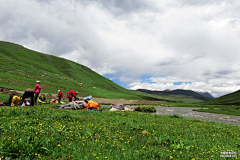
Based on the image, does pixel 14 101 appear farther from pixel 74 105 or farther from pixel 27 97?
pixel 74 105

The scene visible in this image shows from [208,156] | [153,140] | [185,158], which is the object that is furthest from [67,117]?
[208,156]

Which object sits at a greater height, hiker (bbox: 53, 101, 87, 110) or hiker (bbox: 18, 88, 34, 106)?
hiker (bbox: 18, 88, 34, 106)

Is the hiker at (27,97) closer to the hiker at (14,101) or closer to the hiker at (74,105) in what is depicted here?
the hiker at (14,101)

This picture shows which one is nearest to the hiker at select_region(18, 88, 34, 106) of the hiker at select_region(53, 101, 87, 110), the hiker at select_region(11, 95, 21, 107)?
the hiker at select_region(11, 95, 21, 107)

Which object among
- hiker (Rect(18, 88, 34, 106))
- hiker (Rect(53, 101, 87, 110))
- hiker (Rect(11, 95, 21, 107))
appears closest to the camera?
hiker (Rect(11, 95, 21, 107))

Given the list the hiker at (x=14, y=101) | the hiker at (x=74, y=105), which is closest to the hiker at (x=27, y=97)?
the hiker at (x=14, y=101)

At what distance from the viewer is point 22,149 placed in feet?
17.1

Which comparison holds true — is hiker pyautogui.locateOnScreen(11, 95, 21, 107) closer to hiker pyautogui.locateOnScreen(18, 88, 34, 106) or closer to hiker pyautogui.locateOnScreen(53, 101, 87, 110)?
hiker pyautogui.locateOnScreen(18, 88, 34, 106)

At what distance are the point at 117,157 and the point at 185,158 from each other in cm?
308

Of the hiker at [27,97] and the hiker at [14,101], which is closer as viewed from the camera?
the hiker at [14,101]

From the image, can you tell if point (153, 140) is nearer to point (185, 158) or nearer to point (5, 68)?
point (185, 158)

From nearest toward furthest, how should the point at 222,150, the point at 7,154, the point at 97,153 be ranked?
the point at 7,154, the point at 97,153, the point at 222,150

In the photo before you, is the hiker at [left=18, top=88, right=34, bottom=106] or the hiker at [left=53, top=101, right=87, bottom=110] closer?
the hiker at [left=18, top=88, right=34, bottom=106]

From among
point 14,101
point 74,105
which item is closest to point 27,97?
point 14,101
